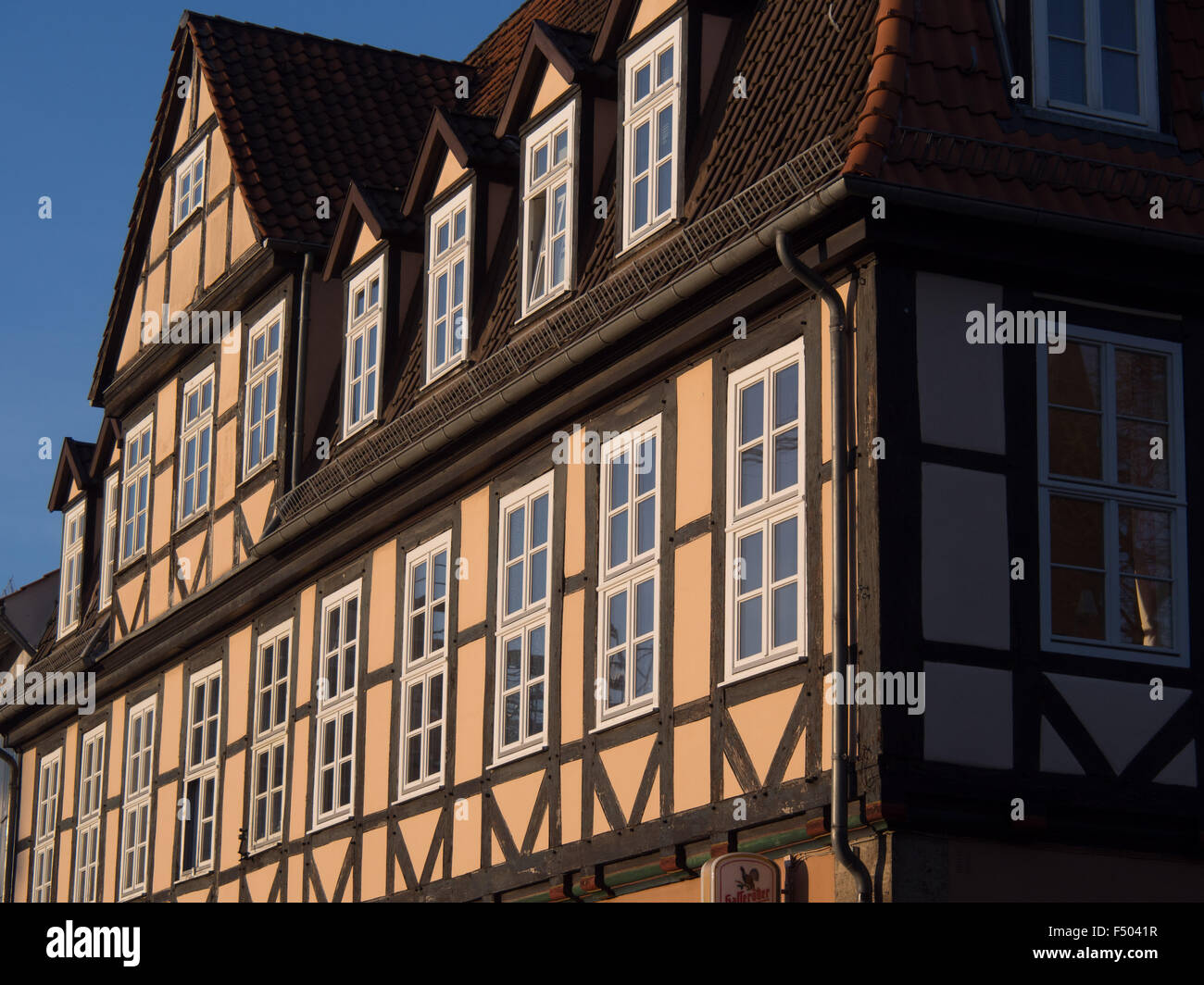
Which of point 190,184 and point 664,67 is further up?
point 190,184

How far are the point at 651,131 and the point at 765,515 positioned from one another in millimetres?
3635

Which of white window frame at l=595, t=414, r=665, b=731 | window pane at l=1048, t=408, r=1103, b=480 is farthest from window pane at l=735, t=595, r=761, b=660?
window pane at l=1048, t=408, r=1103, b=480

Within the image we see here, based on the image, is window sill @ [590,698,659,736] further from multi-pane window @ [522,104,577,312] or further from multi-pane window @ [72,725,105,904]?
multi-pane window @ [72,725,105,904]

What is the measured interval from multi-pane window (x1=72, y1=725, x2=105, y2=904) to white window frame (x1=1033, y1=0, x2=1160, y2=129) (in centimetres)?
1479

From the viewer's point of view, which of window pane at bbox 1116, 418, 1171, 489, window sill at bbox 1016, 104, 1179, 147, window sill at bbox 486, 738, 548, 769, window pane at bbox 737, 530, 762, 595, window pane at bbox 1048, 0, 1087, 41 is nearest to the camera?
window pane at bbox 1116, 418, 1171, 489

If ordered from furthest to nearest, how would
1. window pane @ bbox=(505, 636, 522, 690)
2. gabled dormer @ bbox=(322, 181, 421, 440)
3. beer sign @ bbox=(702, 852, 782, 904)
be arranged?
gabled dormer @ bbox=(322, 181, 421, 440) → window pane @ bbox=(505, 636, 522, 690) → beer sign @ bbox=(702, 852, 782, 904)

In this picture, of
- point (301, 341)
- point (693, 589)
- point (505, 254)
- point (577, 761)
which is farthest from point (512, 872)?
point (301, 341)

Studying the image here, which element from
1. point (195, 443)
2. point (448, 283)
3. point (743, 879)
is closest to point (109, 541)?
point (195, 443)

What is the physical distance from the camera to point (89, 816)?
2481 cm

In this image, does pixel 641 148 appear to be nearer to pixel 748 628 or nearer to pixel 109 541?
pixel 748 628

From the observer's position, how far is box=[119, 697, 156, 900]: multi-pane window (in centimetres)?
2289

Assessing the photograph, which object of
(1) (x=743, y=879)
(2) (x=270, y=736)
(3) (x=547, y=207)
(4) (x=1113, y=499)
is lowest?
(1) (x=743, y=879)
